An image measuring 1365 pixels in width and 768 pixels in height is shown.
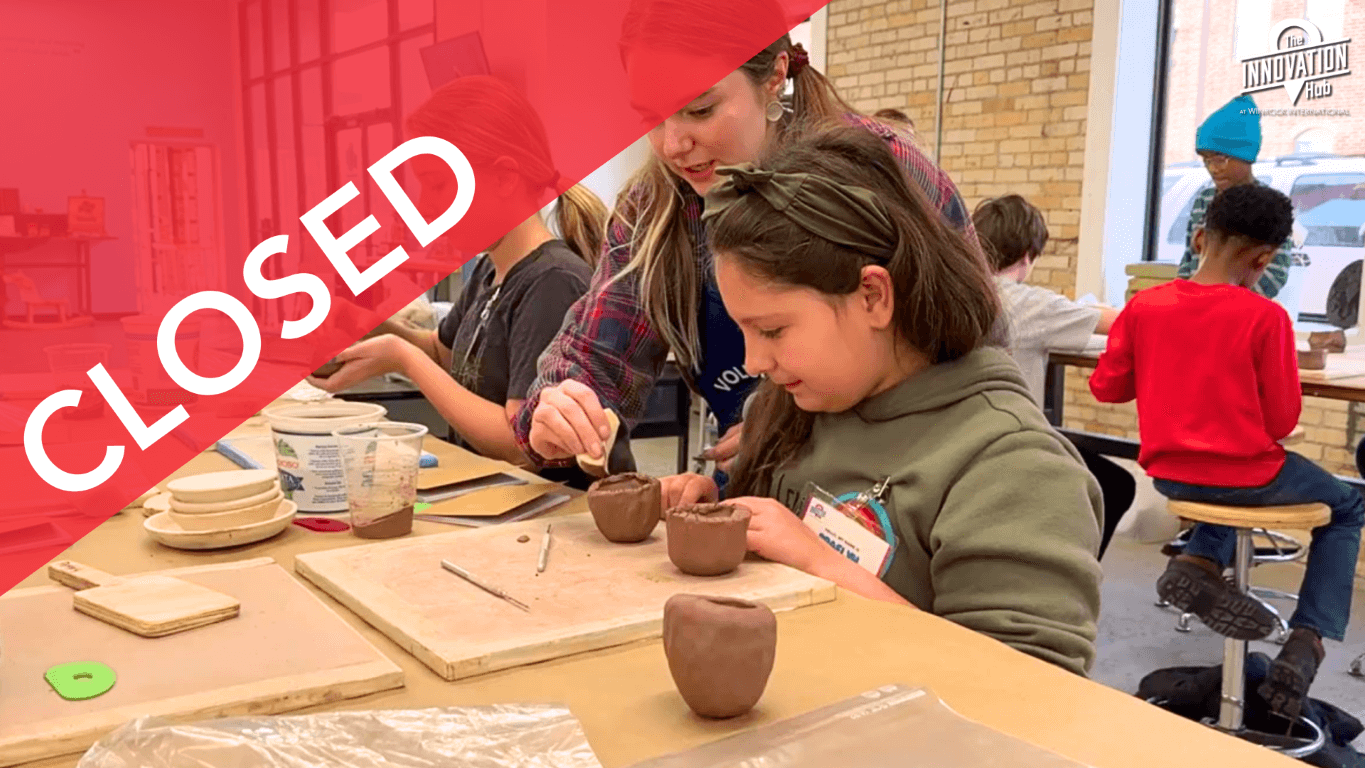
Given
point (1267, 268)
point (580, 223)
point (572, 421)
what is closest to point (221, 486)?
point (572, 421)

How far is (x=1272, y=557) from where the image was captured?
138 inches

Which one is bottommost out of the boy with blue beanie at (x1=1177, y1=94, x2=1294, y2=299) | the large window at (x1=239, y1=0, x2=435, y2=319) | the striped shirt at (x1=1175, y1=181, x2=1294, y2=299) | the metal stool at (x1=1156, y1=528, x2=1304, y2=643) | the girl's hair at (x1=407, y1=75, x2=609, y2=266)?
the metal stool at (x1=1156, y1=528, x2=1304, y2=643)

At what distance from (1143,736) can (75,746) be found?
2.46 ft

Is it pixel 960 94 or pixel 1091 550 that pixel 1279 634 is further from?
pixel 960 94

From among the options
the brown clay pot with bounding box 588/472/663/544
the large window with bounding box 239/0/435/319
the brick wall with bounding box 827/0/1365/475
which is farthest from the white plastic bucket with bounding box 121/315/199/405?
the large window with bounding box 239/0/435/319

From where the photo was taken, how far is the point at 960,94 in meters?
5.38

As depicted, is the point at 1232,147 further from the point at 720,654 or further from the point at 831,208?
the point at 720,654

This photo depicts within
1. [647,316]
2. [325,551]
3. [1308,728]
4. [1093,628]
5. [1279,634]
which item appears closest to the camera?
[1093,628]

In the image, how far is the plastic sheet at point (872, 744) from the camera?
0.70m

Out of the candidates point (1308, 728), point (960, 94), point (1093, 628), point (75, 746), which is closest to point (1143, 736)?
point (1093, 628)

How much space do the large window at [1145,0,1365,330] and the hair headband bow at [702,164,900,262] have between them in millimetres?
3799

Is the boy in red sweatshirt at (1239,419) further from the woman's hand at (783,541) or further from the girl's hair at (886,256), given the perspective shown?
the woman's hand at (783,541)

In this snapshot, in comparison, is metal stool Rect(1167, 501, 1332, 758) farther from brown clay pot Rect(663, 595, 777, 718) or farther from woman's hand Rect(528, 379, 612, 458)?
brown clay pot Rect(663, 595, 777, 718)

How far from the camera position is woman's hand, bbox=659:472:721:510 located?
1.39 m
